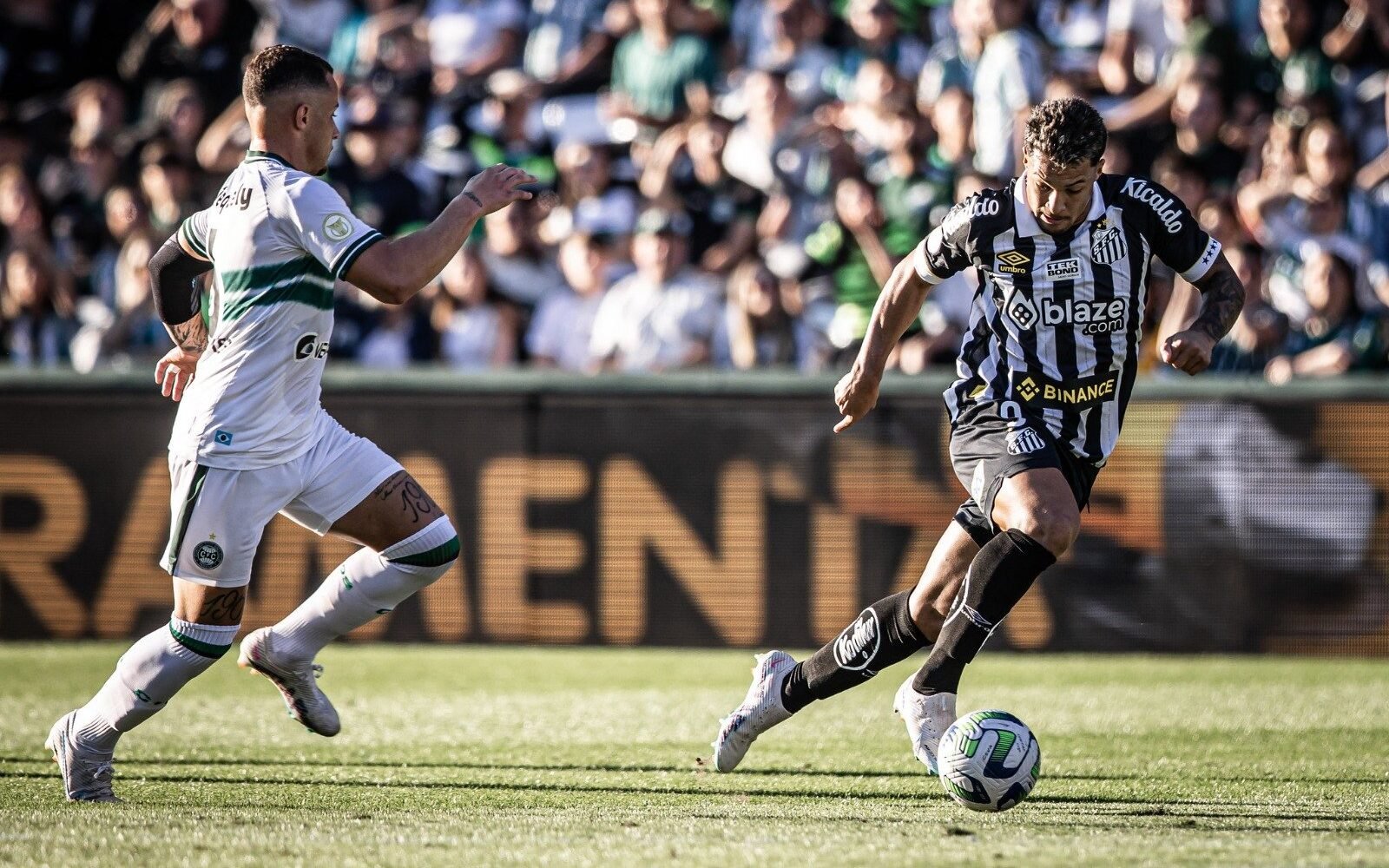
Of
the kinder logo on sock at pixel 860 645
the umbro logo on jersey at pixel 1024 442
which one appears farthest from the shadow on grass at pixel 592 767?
the umbro logo on jersey at pixel 1024 442

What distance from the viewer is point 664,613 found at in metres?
10.5

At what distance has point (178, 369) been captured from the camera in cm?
610

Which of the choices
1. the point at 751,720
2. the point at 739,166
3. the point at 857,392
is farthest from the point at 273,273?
the point at 739,166

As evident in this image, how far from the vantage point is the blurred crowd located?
428 inches

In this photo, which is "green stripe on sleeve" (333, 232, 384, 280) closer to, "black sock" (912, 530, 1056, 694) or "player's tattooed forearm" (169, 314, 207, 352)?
"player's tattooed forearm" (169, 314, 207, 352)

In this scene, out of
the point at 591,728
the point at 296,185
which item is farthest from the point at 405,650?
the point at 296,185

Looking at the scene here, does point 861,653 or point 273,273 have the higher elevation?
point 273,273

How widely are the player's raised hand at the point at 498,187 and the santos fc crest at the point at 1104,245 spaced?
188 cm

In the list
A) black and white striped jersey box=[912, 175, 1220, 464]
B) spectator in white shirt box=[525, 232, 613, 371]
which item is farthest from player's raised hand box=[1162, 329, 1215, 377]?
spectator in white shirt box=[525, 232, 613, 371]

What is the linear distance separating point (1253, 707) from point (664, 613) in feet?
11.8

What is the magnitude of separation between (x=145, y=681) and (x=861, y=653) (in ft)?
7.82

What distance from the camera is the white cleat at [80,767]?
5602 millimetres

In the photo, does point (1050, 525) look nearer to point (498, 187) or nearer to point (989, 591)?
point (989, 591)

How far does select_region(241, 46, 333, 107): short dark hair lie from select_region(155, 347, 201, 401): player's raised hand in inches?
39.1
